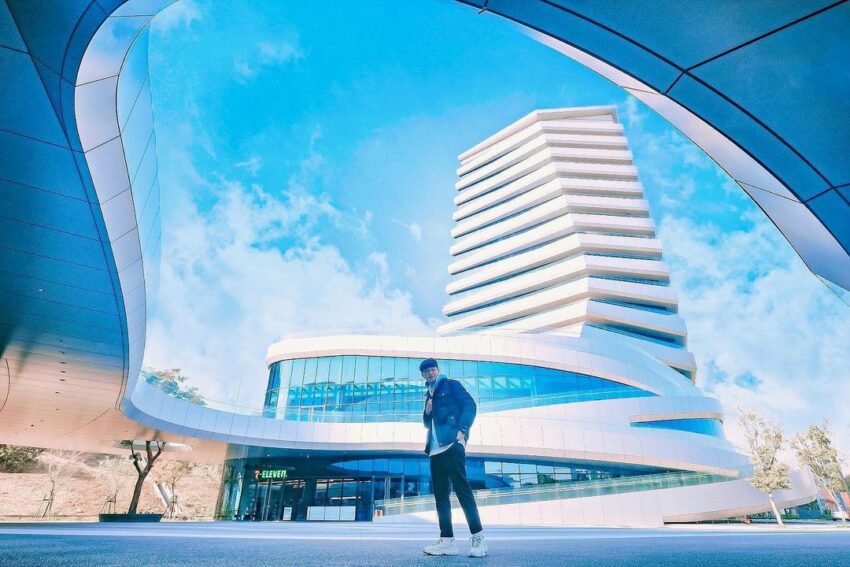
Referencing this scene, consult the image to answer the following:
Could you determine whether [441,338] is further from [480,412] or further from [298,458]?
[298,458]

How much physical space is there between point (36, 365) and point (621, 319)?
40101mm

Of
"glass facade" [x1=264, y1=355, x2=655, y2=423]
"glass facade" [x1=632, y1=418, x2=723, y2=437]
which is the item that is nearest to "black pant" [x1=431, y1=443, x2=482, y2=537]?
"glass facade" [x1=264, y1=355, x2=655, y2=423]

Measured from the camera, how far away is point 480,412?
2683cm

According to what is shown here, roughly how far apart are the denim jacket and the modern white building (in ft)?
62.7

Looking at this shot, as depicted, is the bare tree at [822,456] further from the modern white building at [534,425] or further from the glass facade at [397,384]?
the glass facade at [397,384]

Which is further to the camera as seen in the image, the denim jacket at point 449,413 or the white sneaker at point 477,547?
the denim jacket at point 449,413

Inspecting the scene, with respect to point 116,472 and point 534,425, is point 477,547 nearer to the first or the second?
point 534,425

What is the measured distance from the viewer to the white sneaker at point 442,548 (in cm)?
327

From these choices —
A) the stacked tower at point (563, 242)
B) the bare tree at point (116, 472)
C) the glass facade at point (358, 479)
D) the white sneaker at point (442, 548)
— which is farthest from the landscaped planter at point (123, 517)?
the stacked tower at point (563, 242)

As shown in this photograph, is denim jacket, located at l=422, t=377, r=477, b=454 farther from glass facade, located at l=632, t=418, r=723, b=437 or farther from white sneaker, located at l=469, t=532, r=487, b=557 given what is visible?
glass facade, located at l=632, t=418, r=723, b=437

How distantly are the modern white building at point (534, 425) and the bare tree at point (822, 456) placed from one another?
1.26m

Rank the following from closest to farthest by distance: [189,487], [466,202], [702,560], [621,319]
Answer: [702,560] < [621,319] < [189,487] < [466,202]

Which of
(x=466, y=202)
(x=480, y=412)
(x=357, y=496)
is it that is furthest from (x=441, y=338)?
(x=466, y=202)

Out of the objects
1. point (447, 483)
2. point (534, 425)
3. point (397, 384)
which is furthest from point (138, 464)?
point (447, 483)
